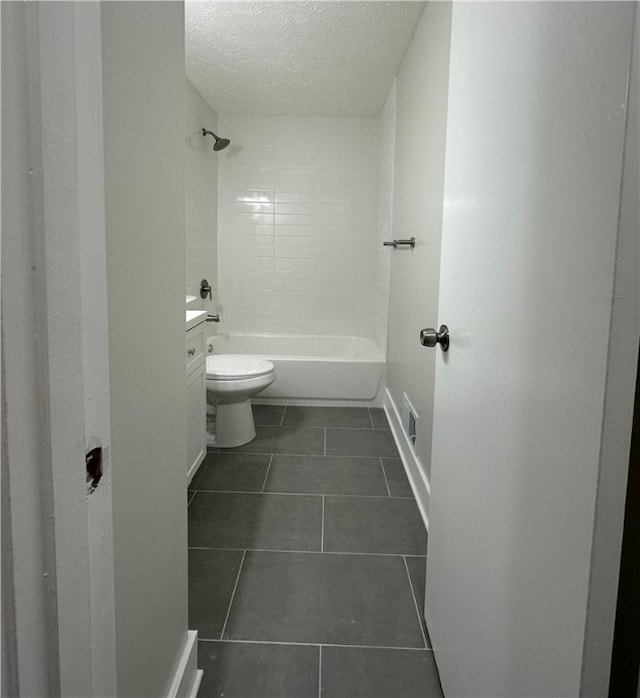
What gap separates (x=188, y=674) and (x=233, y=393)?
5.67 feet

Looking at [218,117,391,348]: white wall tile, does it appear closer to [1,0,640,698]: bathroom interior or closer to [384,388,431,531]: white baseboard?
[384,388,431,531]: white baseboard

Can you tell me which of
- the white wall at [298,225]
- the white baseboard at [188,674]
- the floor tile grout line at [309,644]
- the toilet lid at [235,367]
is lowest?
the floor tile grout line at [309,644]

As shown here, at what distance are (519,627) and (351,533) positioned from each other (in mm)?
1319

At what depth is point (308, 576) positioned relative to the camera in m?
1.76

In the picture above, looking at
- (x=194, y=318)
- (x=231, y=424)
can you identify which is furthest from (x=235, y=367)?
(x=194, y=318)

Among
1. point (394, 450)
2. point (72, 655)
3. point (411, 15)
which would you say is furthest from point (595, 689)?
point (411, 15)

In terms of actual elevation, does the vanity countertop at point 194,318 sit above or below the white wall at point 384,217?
below

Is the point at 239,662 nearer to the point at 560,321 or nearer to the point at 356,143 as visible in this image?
the point at 560,321

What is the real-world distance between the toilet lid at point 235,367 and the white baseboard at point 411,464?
876 mm

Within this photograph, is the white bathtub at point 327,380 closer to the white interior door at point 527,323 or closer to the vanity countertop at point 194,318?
the vanity countertop at point 194,318

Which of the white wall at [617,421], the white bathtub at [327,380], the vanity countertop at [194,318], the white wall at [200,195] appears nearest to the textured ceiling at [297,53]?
the white wall at [200,195]

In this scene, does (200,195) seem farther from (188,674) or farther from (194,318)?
(188,674)

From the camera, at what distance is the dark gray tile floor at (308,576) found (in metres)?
1.35

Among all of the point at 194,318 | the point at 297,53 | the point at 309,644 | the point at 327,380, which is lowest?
the point at 309,644
